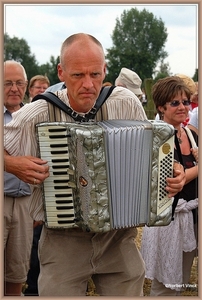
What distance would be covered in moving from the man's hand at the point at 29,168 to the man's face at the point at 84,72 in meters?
0.43

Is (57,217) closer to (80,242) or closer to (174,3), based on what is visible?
(80,242)

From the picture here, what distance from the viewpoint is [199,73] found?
11.5 ft

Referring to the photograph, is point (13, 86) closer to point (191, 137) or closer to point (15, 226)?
point (15, 226)

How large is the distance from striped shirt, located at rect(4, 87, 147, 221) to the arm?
114 mm

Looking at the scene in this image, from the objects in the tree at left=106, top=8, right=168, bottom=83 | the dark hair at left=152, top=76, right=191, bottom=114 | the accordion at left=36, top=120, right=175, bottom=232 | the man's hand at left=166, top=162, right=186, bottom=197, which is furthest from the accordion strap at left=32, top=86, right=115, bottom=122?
the tree at left=106, top=8, right=168, bottom=83

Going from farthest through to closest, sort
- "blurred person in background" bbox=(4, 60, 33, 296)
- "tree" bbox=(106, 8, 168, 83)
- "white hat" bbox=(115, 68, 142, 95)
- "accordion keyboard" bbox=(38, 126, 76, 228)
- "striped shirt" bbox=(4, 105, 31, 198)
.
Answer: "tree" bbox=(106, 8, 168, 83) → "white hat" bbox=(115, 68, 142, 95) → "blurred person in background" bbox=(4, 60, 33, 296) → "striped shirt" bbox=(4, 105, 31, 198) → "accordion keyboard" bbox=(38, 126, 76, 228)

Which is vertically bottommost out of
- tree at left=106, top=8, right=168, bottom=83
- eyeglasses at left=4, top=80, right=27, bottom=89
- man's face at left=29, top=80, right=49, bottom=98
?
eyeglasses at left=4, top=80, right=27, bottom=89

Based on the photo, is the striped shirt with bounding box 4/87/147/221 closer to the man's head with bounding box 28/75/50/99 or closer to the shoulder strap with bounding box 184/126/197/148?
the shoulder strap with bounding box 184/126/197/148

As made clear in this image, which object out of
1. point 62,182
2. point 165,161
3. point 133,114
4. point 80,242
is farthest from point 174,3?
point 80,242

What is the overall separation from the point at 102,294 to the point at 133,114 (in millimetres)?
1122

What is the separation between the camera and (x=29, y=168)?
2.96 m

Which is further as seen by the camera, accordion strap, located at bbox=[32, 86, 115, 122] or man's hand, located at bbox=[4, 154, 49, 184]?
accordion strap, located at bbox=[32, 86, 115, 122]

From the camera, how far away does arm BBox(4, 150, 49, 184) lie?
2932mm

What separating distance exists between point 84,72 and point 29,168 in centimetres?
63
